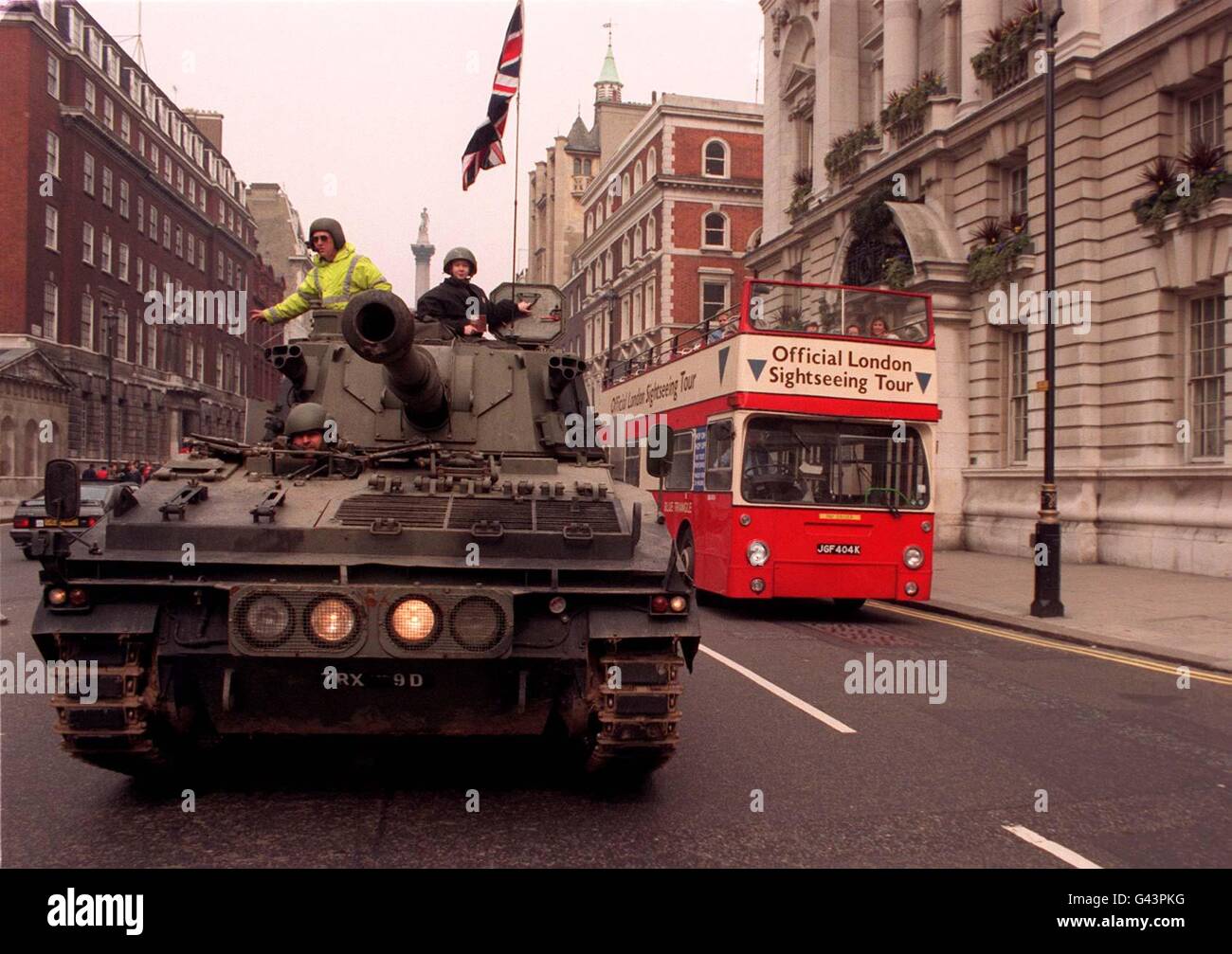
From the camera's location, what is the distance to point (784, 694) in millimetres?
7883

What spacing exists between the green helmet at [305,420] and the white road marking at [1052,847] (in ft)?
13.3

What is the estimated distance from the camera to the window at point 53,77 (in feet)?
129

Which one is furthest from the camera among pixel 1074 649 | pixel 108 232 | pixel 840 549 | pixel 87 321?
pixel 108 232

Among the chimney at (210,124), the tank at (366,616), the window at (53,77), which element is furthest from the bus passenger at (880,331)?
the chimney at (210,124)

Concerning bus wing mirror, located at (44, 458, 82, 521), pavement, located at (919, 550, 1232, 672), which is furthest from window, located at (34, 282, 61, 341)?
bus wing mirror, located at (44, 458, 82, 521)

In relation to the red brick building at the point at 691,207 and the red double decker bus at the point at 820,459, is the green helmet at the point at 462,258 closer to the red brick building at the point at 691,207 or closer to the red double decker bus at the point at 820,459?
the red double decker bus at the point at 820,459

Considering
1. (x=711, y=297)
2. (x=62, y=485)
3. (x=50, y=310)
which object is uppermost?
(x=711, y=297)

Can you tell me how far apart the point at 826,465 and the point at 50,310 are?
37.0m

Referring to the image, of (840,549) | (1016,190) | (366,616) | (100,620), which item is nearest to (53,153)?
(1016,190)

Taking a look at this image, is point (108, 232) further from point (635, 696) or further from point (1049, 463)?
point (635, 696)

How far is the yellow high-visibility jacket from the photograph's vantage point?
23.7 feet
